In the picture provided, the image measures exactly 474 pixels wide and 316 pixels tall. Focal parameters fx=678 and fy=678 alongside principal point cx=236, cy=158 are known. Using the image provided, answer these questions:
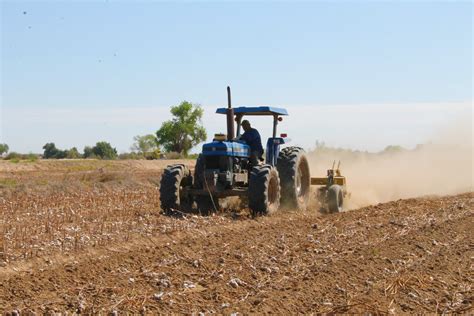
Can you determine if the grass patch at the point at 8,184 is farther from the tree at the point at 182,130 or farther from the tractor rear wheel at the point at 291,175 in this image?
the tree at the point at 182,130

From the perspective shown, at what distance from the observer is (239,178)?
14359 millimetres

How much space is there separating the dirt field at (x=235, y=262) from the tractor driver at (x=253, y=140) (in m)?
1.53

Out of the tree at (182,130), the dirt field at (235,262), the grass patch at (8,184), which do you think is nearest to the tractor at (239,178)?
the dirt field at (235,262)

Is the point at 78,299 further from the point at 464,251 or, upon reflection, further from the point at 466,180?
the point at 466,180

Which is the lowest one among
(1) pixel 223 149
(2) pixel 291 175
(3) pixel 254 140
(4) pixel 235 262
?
(4) pixel 235 262

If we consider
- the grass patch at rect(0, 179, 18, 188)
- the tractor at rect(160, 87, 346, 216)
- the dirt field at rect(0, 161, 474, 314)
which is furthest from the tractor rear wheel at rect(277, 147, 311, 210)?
the grass patch at rect(0, 179, 18, 188)

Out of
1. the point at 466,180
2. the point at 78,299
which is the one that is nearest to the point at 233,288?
the point at 78,299

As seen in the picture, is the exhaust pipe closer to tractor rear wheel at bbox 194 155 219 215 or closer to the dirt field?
tractor rear wheel at bbox 194 155 219 215

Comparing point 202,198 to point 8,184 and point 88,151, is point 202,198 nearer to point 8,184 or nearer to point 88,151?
point 8,184

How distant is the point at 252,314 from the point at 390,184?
17.2 metres

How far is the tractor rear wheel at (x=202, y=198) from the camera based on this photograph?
14234 millimetres

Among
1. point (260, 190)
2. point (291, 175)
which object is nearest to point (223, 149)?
point (260, 190)

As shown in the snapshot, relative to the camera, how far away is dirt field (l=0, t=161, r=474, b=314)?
7117mm

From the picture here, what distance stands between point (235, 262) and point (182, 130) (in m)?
56.7
